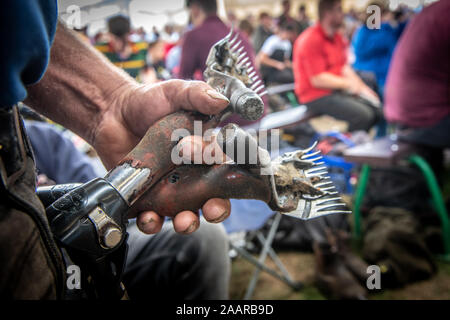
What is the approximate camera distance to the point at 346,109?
2.34m

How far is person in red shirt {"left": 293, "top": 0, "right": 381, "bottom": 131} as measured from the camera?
218cm

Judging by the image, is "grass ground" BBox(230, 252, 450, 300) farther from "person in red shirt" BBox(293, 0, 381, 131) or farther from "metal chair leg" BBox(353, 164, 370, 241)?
"person in red shirt" BBox(293, 0, 381, 131)

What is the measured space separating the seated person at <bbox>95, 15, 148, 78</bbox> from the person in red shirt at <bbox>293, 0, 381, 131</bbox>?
1482mm

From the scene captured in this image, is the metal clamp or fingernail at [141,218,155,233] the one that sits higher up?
the metal clamp

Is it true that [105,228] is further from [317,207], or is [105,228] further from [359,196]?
[359,196]

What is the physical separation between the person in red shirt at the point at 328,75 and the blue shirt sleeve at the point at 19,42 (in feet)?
6.66

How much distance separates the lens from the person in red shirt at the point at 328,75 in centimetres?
218

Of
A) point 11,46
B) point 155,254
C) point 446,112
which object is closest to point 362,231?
point 446,112

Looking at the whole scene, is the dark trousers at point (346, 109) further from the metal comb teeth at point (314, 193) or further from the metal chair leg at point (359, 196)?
the metal comb teeth at point (314, 193)

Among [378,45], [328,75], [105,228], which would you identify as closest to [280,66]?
[378,45]

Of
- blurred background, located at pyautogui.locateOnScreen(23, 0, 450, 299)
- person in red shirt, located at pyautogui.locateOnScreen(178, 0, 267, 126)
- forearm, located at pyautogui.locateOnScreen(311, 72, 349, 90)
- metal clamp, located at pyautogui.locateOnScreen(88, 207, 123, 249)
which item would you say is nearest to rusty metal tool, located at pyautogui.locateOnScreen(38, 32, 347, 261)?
metal clamp, located at pyautogui.locateOnScreen(88, 207, 123, 249)

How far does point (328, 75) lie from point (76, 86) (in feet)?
6.45

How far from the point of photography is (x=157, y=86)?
2.03 feet
